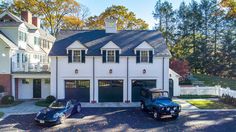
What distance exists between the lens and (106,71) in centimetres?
2411

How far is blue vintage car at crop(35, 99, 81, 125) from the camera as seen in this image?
15338 millimetres

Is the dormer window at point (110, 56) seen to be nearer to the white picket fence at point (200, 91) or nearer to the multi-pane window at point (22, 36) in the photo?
the white picket fence at point (200, 91)

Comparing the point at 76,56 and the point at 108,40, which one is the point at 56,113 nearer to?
the point at 76,56

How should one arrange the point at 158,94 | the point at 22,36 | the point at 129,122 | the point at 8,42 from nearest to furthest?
the point at 129,122, the point at 158,94, the point at 8,42, the point at 22,36

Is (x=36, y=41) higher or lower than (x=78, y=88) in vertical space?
higher

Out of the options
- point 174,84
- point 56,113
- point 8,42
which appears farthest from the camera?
point 174,84

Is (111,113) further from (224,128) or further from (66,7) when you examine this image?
(66,7)

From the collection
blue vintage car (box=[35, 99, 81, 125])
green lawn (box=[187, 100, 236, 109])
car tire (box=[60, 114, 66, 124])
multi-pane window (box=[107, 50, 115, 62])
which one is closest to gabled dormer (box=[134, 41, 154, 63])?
multi-pane window (box=[107, 50, 115, 62])

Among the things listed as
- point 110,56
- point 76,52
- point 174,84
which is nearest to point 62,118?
point 76,52

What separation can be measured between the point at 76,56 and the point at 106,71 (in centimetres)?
348

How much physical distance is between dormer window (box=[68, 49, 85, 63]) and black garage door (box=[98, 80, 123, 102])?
3.02m

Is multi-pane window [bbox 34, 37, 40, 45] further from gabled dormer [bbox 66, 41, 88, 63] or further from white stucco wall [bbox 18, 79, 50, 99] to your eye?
gabled dormer [bbox 66, 41, 88, 63]

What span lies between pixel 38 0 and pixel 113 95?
→ 29.3 m

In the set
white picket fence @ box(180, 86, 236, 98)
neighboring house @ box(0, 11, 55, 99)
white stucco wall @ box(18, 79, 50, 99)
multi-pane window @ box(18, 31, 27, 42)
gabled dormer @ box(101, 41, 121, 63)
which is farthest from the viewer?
white picket fence @ box(180, 86, 236, 98)
